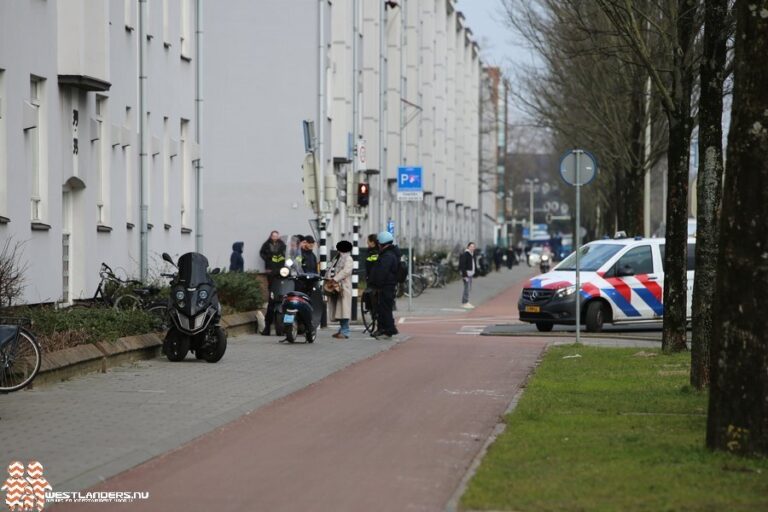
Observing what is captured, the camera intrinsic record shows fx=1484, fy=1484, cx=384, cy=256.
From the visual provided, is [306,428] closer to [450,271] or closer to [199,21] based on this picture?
[199,21]

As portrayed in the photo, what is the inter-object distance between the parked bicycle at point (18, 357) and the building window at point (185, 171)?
712 inches

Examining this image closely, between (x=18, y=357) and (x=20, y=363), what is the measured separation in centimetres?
7

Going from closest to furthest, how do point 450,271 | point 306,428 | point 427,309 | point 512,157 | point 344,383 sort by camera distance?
point 306,428 → point 344,383 → point 427,309 → point 450,271 → point 512,157

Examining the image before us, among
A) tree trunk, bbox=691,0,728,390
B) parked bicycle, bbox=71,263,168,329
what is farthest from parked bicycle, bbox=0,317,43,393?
tree trunk, bbox=691,0,728,390

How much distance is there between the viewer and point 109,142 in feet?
83.2

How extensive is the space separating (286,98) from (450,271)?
24.1 metres

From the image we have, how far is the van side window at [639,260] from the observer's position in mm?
28016

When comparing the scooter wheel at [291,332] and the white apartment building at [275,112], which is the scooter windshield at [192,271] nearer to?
the scooter wheel at [291,332]

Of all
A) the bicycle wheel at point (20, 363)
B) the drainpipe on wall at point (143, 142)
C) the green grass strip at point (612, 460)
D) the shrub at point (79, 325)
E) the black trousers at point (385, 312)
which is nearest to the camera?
the green grass strip at point (612, 460)

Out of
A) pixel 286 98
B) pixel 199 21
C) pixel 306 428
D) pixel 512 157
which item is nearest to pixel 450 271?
pixel 286 98

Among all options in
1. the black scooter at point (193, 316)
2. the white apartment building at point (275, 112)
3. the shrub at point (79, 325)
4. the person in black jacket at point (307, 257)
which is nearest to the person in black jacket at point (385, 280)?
the person in black jacket at point (307, 257)

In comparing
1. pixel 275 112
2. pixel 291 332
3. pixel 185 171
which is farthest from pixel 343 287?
pixel 275 112

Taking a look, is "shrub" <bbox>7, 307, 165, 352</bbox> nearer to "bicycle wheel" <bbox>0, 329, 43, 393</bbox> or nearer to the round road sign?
"bicycle wheel" <bbox>0, 329, 43, 393</bbox>

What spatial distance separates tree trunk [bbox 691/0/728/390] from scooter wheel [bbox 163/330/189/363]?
6.47 m
